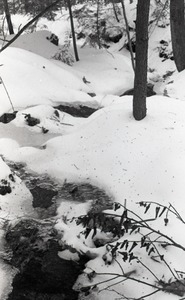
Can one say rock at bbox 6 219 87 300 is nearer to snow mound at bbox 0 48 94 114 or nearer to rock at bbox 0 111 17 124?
rock at bbox 0 111 17 124

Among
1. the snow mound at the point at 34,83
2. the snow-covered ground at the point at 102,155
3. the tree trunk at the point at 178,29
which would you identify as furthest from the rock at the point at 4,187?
the tree trunk at the point at 178,29

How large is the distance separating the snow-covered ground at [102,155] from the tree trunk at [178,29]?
38.6 inches

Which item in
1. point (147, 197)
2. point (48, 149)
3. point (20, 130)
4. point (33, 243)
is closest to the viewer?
point (33, 243)

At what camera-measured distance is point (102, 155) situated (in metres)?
7.45

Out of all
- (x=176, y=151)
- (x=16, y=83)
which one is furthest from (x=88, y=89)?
(x=176, y=151)

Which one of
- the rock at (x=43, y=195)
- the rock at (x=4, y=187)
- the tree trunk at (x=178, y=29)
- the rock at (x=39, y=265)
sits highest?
the tree trunk at (x=178, y=29)

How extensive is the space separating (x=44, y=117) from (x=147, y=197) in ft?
16.3

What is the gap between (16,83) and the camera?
1176 cm

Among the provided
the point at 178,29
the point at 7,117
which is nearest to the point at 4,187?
the point at 7,117

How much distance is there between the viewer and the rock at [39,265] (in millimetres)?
4773

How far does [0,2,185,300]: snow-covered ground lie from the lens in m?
4.92

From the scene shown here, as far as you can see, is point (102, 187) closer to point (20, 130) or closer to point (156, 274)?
point (156, 274)

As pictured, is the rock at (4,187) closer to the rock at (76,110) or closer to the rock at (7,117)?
the rock at (7,117)

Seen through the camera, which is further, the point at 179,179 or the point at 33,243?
the point at 179,179
